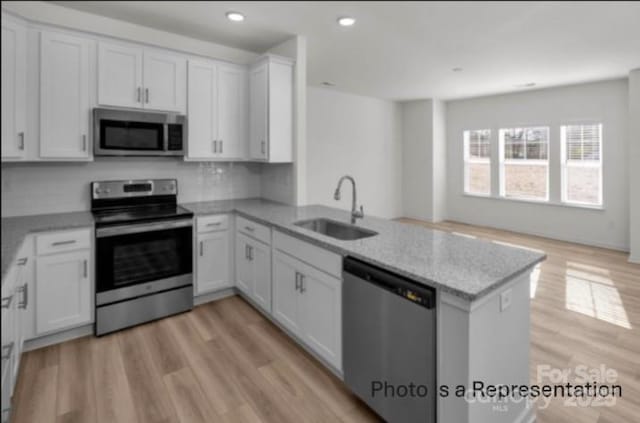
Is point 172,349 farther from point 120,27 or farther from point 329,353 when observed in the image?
point 120,27

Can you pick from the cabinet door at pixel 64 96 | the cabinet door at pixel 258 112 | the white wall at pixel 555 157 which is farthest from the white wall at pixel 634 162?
the cabinet door at pixel 64 96

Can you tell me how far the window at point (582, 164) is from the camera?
17.9ft

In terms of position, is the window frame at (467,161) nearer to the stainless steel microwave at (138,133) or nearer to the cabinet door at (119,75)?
the stainless steel microwave at (138,133)

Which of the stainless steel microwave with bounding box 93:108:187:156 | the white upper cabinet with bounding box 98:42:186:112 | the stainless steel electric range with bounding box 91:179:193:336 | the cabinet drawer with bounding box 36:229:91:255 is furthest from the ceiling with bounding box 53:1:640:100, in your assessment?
the cabinet drawer with bounding box 36:229:91:255

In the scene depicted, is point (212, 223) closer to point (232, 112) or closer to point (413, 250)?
point (232, 112)

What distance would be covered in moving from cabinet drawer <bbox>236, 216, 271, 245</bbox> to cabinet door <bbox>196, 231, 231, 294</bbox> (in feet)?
0.63

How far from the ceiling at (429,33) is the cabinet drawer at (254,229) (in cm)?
169

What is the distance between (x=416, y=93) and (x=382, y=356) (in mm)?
5579

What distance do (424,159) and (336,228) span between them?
4966 millimetres

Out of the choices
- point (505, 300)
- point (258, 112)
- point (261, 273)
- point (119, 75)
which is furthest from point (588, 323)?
point (119, 75)

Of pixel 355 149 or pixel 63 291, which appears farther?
pixel 355 149

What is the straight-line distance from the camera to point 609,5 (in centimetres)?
268

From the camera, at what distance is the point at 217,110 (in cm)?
347

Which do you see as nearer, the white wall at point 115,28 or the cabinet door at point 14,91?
the cabinet door at point 14,91
